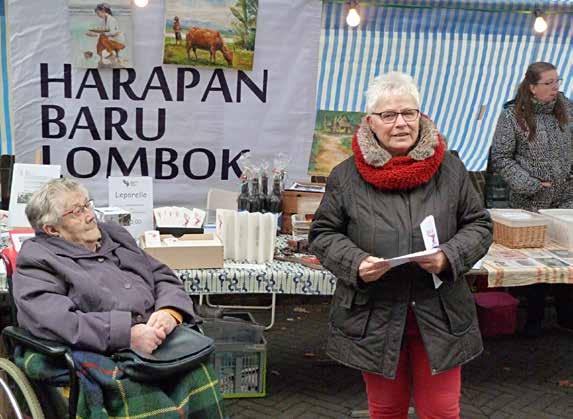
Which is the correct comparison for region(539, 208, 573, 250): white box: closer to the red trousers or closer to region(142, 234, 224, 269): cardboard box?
the red trousers

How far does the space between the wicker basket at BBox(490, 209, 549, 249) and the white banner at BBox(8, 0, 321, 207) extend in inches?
60.5

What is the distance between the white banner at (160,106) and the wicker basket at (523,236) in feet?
5.21

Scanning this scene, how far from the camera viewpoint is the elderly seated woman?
2566mm

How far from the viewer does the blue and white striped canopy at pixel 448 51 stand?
521 cm

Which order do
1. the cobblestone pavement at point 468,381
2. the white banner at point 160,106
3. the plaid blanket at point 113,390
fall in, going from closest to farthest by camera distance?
the plaid blanket at point 113,390, the cobblestone pavement at point 468,381, the white banner at point 160,106

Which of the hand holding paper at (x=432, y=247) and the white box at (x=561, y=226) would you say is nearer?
the hand holding paper at (x=432, y=247)

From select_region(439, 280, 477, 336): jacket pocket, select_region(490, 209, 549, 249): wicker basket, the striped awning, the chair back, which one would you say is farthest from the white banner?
select_region(439, 280, 477, 336): jacket pocket

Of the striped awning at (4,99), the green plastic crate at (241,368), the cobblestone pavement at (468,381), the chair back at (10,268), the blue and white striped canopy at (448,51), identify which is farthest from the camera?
the blue and white striped canopy at (448,51)

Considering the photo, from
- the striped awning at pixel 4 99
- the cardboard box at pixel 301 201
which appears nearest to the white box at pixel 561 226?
the cardboard box at pixel 301 201

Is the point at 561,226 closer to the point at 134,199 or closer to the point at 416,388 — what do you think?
the point at 416,388

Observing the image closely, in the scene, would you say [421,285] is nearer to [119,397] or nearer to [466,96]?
[119,397]

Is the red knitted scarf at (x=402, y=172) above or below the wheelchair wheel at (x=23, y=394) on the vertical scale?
above

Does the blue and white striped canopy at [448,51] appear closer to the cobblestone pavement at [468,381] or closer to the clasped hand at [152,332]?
the cobblestone pavement at [468,381]

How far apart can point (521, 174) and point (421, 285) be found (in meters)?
2.27
